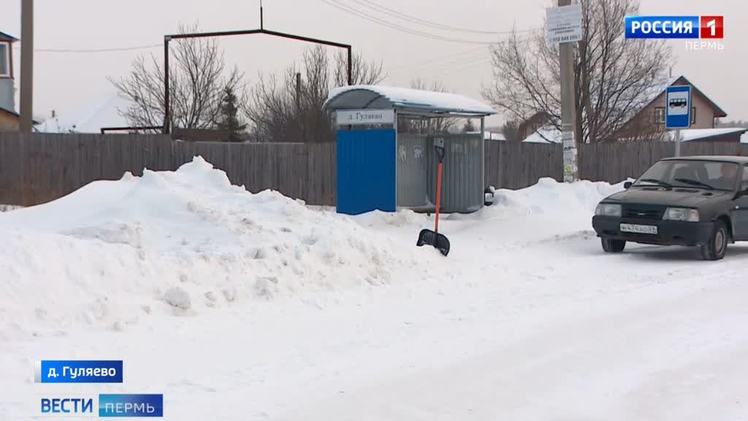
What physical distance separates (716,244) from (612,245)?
145 cm

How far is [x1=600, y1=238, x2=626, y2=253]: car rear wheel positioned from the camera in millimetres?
12294

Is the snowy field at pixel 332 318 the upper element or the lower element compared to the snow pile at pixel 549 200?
lower

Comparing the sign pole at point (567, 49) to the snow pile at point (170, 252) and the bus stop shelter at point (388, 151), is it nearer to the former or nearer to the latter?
the bus stop shelter at point (388, 151)

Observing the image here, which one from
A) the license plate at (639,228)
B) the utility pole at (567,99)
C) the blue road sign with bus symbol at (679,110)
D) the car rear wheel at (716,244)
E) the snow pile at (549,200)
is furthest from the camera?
the snow pile at (549,200)

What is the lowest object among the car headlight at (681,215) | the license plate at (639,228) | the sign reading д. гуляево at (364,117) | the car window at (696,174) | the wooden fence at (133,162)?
the license plate at (639,228)

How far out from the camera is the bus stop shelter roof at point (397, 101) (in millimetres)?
14938

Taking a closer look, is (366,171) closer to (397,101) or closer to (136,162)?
(397,101)

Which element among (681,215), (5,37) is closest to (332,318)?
(681,215)

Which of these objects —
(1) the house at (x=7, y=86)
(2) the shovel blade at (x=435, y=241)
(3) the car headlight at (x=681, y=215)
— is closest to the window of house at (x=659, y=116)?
(3) the car headlight at (x=681, y=215)

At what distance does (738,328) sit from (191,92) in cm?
3244

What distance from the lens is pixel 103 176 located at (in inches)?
847

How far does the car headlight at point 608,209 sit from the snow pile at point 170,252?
3.16m

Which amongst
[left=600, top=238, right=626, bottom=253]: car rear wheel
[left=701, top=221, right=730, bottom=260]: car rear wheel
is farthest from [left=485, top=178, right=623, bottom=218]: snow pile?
[left=701, top=221, right=730, bottom=260]: car rear wheel

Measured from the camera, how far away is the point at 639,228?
1155cm
